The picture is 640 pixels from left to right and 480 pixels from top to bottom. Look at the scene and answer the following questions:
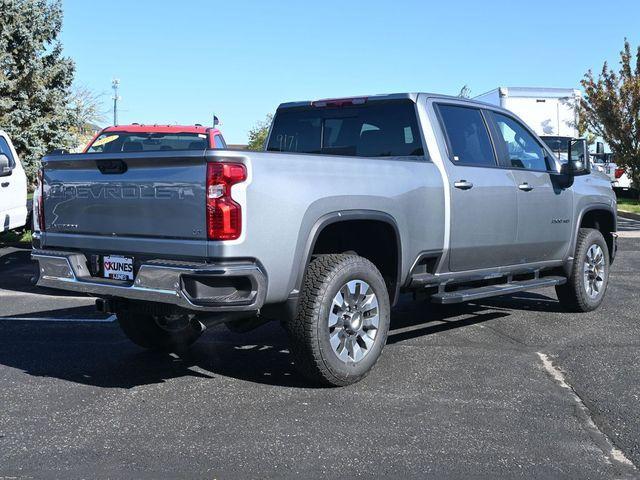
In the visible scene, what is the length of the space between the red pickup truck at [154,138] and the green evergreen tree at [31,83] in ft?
26.2

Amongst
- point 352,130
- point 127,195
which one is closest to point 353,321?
point 127,195

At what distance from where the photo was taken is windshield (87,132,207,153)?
10914 millimetres

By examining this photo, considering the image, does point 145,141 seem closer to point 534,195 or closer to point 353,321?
point 534,195

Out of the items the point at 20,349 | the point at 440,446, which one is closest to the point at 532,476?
the point at 440,446

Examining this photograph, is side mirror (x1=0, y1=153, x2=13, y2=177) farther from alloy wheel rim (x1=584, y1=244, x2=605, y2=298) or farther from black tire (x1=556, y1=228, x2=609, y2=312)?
alloy wheel rim (x1=584, y1=244, x2=605, y2=298)

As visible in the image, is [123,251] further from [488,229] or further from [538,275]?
[538,275]

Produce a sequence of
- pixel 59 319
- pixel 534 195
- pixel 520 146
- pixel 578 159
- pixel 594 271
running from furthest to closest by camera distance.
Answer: pixel 594 271 → pixel 59 319 → pixel 578 159 → pixel 520 146 → pixel 534 195

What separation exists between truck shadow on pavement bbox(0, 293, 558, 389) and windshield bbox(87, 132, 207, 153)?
3.57m

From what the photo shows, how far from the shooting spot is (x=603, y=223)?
8477 mm

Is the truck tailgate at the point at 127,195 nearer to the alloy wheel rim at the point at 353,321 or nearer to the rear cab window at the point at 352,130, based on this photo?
the alloy wheel rim at the point at 353,321

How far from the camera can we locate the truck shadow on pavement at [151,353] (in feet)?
18.1

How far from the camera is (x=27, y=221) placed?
1238 centimetres

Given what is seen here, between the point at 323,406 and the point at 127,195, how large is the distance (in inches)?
70.6

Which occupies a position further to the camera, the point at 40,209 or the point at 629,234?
the point at 629,234
